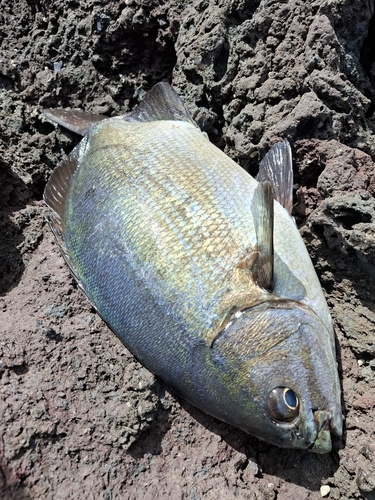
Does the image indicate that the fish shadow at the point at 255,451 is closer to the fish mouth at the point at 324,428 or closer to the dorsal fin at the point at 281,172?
the fish mouth at the point at 324,428

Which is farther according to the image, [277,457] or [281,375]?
[277,457]

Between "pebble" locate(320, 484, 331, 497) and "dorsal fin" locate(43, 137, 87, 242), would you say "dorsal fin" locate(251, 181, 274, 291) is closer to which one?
"pebble" locate(320, 484, 331, 497)

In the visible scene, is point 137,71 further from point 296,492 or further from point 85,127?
point 296,492

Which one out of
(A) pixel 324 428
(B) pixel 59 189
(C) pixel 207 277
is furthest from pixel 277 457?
(B) pixel 59 189

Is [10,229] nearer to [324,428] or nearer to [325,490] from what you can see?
[324,428]

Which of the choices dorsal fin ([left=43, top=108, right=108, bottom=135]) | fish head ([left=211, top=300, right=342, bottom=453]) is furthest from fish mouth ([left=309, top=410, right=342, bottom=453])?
dorsal fin ([left=43, top=108, right=108, bottom=135])
